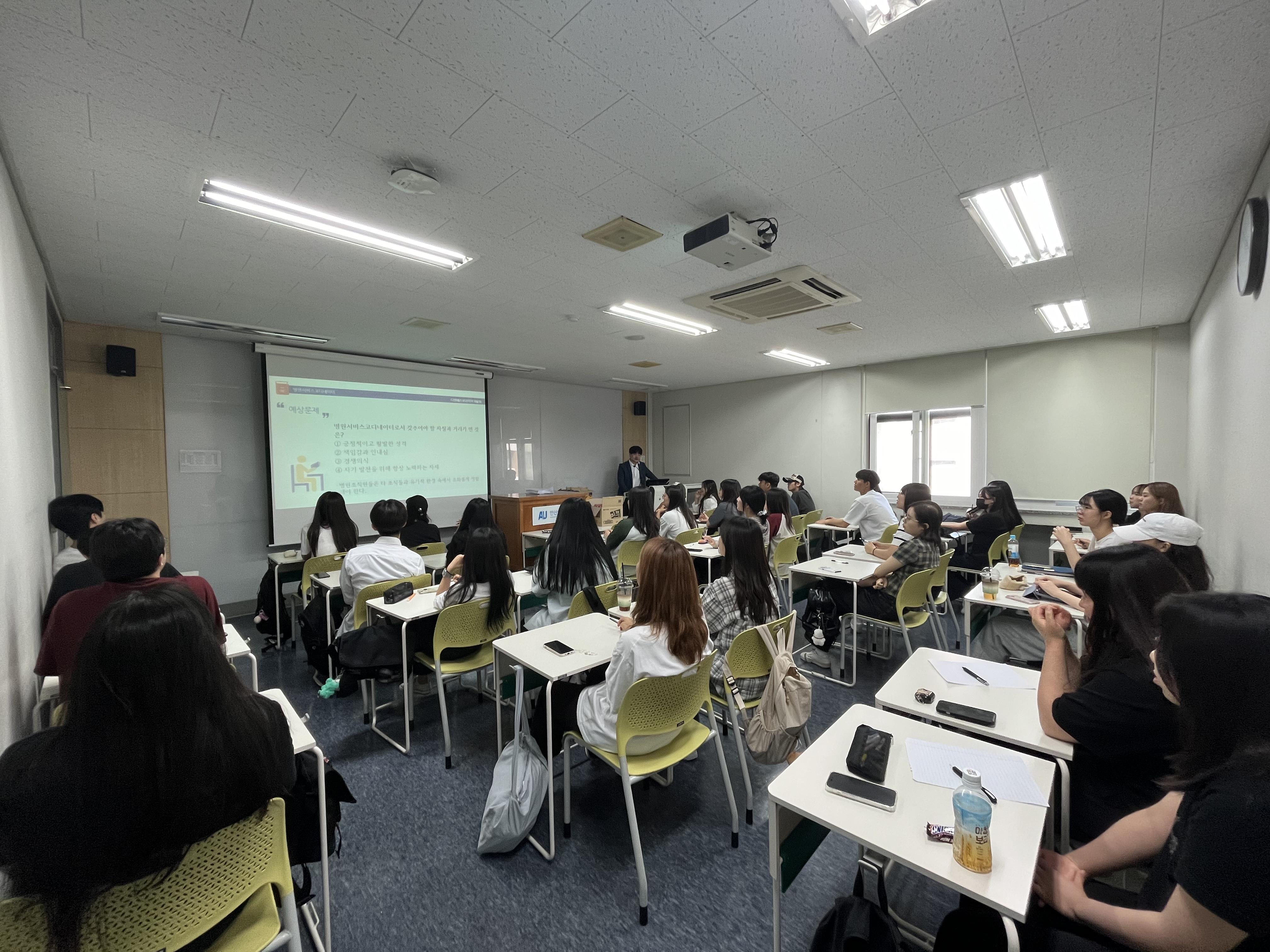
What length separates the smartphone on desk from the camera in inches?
50.1

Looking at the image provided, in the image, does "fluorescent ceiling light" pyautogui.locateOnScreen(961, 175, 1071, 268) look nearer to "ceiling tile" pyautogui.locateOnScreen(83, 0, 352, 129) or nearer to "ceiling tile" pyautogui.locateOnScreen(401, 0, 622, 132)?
"ceiling tile" pyautogui.locateOnScreen(401, 0, 622, 132)

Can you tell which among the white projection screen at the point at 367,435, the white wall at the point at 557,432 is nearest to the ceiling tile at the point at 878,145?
the white projection screen at the point at 367,435

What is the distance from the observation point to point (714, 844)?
2.12 m

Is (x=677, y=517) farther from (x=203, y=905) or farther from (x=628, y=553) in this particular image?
(x=203, y=905)

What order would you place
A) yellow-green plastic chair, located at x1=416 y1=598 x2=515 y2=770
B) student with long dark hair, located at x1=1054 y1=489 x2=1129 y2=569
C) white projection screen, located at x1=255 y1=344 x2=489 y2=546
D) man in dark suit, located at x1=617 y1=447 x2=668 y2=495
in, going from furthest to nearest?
man in dark suit, located at x1=617 y1=447 x2=668 y2=495, white projection screen, located at x1=255 y1=344 x2=489 y2=546, student with long dark hair, located at x1=1054 y1=489 x2=1129 y2=569, yellow-green plastic chair, located at x1=416 y1=598 x2=515 y2=770

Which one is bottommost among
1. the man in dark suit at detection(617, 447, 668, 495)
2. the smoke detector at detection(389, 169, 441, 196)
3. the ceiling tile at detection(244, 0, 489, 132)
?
the man in dark suit at detection(617, 447, 668, 495)

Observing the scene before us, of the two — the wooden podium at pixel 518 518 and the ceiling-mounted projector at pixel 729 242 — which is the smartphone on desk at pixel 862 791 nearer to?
the ceiling-mounted projector at pixel 729 242

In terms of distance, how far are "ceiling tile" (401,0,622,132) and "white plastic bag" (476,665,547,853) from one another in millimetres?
2241

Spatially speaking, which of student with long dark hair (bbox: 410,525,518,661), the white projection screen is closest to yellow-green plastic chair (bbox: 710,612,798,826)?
student with long dark hair (bbox: 410,525,518,661)

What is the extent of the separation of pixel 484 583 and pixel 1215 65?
3.58m

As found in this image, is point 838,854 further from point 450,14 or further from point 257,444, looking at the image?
point 257,444

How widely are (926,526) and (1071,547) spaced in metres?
0.96

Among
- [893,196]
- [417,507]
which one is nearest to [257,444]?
[417,507]

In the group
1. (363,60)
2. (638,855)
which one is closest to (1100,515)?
(638,855)
